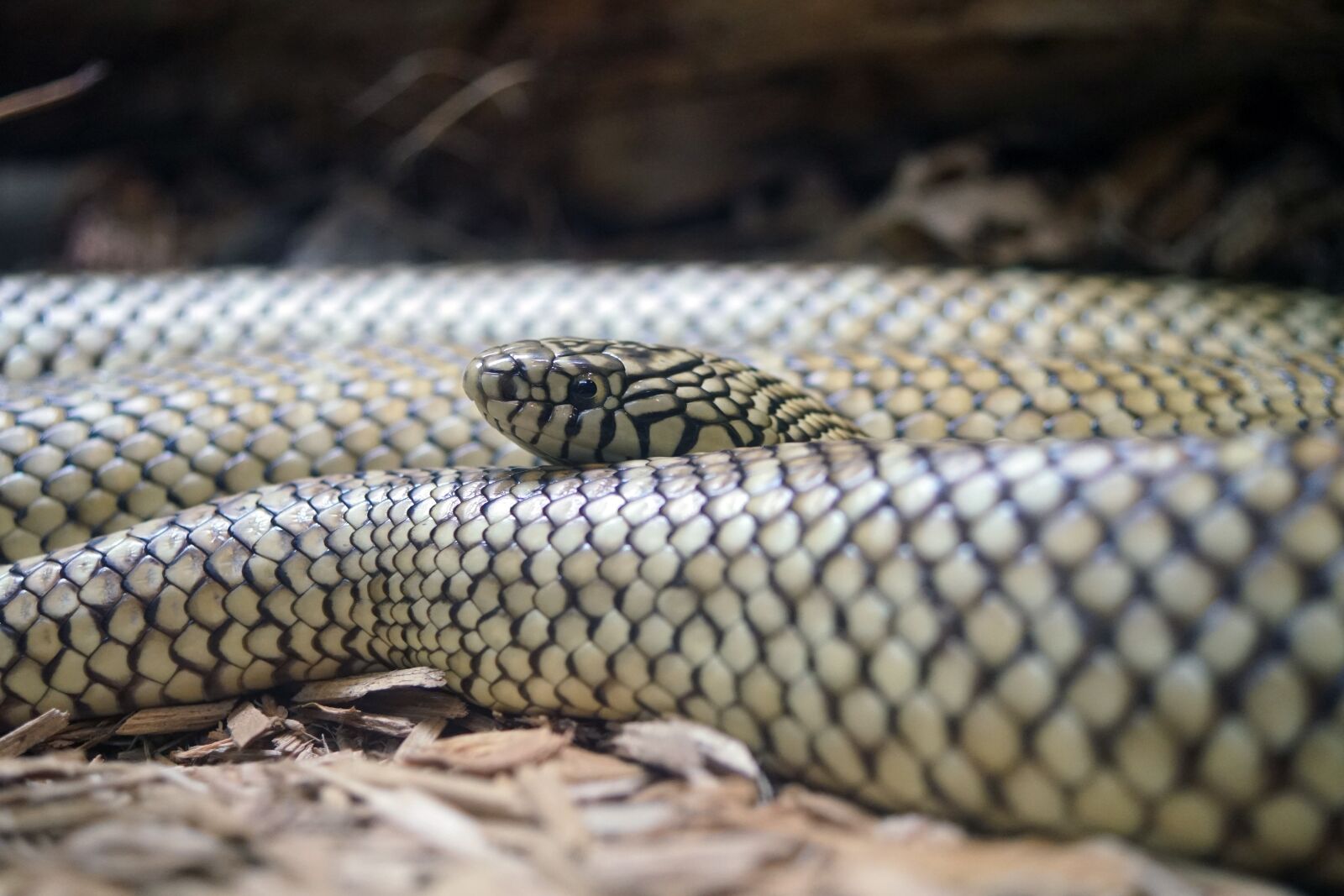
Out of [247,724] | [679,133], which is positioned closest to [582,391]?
[247,724]

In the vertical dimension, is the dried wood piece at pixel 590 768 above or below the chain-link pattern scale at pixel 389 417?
below

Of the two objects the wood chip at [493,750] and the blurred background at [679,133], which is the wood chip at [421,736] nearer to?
the wood chip at [493,750]

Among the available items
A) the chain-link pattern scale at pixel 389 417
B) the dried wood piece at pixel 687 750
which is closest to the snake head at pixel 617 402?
the chain-link pattern scale at pixel 389 417

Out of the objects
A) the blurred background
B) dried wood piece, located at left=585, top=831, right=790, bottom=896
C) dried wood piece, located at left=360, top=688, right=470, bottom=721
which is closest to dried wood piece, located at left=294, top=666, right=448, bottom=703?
dried wood piece, located at left=360, top=688, right=470, bottom=721

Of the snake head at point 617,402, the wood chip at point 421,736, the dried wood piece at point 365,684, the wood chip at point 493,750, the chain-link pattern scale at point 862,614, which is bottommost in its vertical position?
the wood chip at point 421,736

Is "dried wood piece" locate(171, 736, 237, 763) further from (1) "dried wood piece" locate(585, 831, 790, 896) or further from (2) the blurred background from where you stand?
(2) the blurred background

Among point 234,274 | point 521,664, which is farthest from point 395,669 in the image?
point 234,274

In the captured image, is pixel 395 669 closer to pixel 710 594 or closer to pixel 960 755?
pixel 710 594
